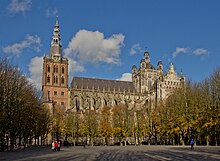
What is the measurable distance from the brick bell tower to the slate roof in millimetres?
6698

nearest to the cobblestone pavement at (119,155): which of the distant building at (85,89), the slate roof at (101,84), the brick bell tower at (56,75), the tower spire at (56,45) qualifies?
the distant building at (85,89)

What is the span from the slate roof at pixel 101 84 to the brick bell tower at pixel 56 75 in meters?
6.70

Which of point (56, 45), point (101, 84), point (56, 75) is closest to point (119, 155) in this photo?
point (56, 75)

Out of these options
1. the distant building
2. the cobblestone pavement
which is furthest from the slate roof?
the cobblestone pavement

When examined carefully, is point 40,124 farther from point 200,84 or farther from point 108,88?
point 108,88

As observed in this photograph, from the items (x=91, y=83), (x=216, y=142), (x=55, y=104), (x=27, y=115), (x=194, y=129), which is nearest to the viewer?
(x=27, y=115)

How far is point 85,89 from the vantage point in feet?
406

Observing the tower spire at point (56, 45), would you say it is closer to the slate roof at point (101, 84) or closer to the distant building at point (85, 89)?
the distant building at point (85, 89)

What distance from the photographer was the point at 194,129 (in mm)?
61219

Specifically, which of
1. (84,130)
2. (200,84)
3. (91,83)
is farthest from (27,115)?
(91,83)

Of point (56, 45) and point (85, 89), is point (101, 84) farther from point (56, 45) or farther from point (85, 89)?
point (56, 45)

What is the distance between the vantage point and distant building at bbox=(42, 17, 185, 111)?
116 metres

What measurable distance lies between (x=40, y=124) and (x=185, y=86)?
3556cm

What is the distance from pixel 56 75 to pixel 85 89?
14.4 meters
